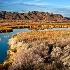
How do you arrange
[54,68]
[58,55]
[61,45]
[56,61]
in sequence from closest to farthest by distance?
[54,68]
[56,61]
[58,55]
[61,45]

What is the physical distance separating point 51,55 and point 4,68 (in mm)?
4045

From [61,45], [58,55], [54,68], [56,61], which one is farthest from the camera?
[61,45]

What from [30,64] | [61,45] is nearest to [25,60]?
[30,64]

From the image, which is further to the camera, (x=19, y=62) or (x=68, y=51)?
(x=68, y=51)

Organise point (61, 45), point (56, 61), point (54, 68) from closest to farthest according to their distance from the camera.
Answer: point (54, 68)
point (56, 61)
point (61, 45)

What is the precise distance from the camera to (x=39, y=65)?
1630 centimetres

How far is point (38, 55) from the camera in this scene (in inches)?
714

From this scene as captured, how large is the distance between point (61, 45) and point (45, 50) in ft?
6.44

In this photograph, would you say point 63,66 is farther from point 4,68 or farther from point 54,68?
point 4,68

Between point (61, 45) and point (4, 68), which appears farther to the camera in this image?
point (61, 45)

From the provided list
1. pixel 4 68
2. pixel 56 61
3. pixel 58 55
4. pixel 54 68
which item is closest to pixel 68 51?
pixel 58 55

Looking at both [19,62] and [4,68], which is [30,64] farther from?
[4,68]

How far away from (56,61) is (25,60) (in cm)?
213

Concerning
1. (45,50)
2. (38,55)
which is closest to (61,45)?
(45,50)
